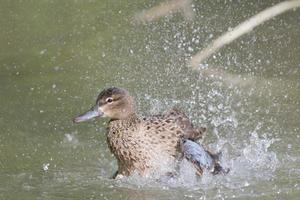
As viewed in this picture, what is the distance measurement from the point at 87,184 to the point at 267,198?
1.45m

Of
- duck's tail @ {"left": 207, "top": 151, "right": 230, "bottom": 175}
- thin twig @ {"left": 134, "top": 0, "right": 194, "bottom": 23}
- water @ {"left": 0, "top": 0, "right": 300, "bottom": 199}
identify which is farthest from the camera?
thin twig @ {"left": 134, "top": 0, "right": 194, "bottom": 23}

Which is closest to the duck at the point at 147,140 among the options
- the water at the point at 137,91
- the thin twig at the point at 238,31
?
the water at the point at 137,91

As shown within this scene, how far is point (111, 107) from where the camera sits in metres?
8.77

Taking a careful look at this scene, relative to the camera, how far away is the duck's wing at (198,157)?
8.58 metres

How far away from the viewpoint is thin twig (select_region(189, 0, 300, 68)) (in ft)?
38.5

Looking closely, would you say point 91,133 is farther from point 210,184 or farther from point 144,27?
point 144,27

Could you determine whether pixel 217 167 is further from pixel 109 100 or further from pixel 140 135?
pixel 109 100

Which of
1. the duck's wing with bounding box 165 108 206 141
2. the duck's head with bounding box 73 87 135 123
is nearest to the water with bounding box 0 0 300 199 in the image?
the duck's wing with bounding box 165 108 206 141

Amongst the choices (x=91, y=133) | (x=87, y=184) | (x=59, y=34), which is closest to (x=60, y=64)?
(x=59, y=34)

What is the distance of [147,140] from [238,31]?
354 centimetres

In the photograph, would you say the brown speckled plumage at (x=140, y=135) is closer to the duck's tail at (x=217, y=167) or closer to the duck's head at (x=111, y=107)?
the duck's head at (x=111, y=107)

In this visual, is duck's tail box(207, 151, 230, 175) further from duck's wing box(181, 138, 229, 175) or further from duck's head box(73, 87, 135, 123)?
duck's head box(73, 87, 135, 123)

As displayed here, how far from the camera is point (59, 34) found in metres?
12.9

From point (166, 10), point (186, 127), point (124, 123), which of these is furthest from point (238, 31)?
point (124, 123)
